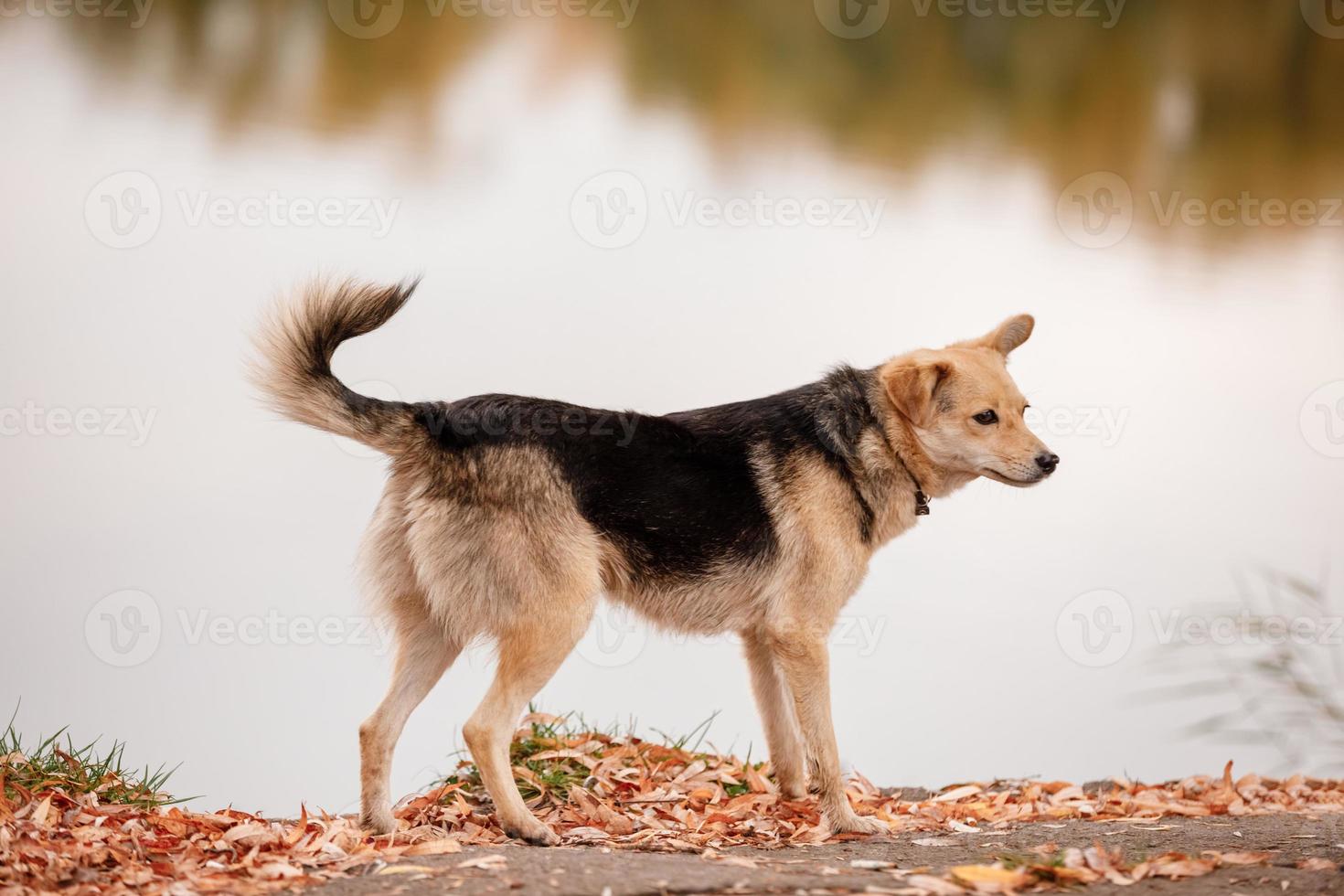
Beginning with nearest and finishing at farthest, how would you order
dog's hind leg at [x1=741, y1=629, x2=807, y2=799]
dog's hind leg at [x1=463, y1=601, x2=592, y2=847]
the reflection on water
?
1. dog's hind leg at [x1=463, y1=601, x2=592, y2=847]
2. dog's hind leg at [x1=741, y1=629, x2=807, y2=799]
3. the reflection on water

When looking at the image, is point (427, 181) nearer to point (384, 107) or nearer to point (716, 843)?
point (384, 107)

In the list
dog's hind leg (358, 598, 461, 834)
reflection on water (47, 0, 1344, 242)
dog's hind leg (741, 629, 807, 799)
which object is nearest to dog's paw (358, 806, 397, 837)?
dog's hind leg (358, 598, 461, 834)

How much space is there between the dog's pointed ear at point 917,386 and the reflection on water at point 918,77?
13.7 feet

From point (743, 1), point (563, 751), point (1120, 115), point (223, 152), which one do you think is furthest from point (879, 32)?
point (563, 751)

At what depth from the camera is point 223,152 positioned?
23.6 ft

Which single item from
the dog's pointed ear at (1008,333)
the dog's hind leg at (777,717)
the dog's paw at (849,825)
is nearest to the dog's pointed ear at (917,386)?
the dog's pointed ear at (1008,333)

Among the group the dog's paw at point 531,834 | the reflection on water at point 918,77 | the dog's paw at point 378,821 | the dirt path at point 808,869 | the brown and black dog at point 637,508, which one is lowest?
the dirt path at point 808,869

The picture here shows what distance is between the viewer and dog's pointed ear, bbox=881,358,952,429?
15.0 feet

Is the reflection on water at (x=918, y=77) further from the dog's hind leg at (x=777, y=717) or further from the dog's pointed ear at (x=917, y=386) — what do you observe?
the dog's hind leg at (x=777, y=717)

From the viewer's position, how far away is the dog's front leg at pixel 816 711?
14.4 feet

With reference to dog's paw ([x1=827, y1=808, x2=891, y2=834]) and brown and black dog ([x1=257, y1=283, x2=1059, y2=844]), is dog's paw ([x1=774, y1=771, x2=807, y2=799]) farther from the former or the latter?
dog's paw ([x1=827, y1=808, x2=891, y2=834])

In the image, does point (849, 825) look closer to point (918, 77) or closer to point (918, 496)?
point (918, 496)

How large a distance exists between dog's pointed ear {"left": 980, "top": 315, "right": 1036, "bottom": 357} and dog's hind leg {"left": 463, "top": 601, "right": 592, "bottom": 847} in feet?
6.84

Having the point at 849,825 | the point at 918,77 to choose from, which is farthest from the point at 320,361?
the point at 918,77
